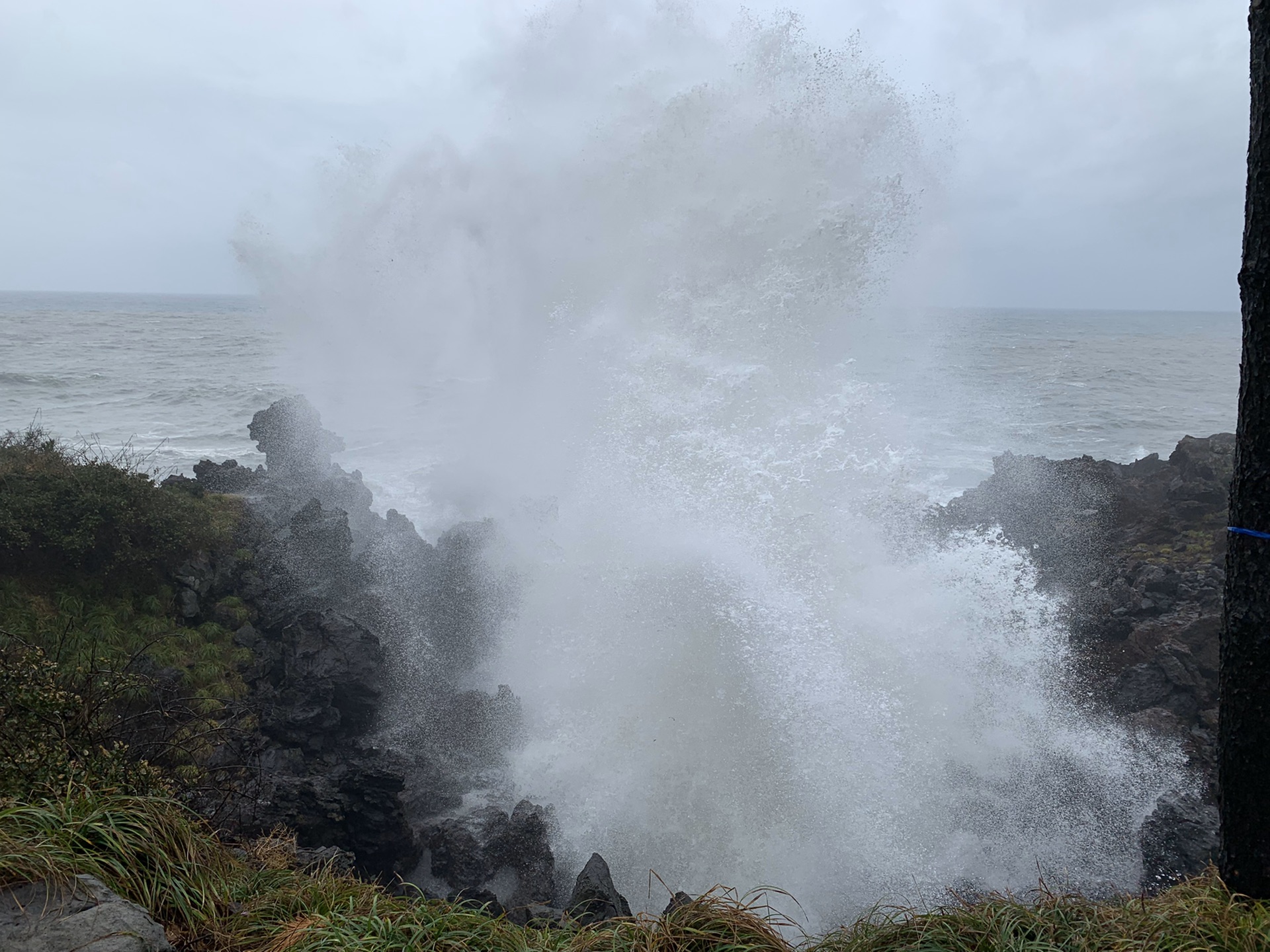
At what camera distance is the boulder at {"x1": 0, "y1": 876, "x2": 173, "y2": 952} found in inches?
111

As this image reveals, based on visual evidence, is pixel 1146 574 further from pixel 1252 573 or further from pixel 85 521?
pixel 85 521

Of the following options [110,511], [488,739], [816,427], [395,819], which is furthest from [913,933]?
[816,427]

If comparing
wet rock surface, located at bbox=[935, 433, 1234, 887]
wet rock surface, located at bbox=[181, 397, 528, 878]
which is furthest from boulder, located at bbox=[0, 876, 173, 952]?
wet rock surface, located at bbox=[935, 433, 1234, 887]

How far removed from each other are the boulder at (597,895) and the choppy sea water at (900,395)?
13.5 meters

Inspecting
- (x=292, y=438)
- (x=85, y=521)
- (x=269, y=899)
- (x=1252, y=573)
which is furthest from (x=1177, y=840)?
(x=292, y=438)

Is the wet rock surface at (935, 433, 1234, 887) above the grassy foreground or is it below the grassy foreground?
above

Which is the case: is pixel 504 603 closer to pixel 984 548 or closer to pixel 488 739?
pixel 488 739

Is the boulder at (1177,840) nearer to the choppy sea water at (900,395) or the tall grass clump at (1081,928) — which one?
the tall grass clump at (1081,928)

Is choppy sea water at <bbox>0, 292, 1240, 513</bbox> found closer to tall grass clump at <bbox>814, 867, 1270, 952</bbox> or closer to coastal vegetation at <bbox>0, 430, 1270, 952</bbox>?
coastal vegetation at <bbox>0, 430, 1270, 952</bbox>

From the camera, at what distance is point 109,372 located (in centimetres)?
4088

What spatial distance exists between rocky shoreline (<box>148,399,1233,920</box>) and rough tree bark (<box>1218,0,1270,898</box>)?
489 cm

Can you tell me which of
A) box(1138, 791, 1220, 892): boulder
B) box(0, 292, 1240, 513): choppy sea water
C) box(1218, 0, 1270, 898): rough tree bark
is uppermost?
box(0, 292, 1240, 513): choppy sea water

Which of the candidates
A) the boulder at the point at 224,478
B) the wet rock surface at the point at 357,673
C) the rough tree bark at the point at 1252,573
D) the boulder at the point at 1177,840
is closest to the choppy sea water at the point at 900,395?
the boulder at the point at 224,478

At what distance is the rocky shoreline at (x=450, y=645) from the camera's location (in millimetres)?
8336
